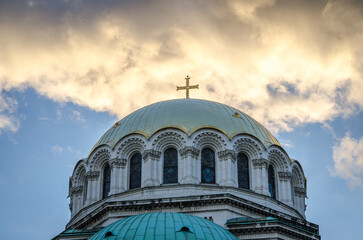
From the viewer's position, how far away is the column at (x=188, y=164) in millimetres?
35344

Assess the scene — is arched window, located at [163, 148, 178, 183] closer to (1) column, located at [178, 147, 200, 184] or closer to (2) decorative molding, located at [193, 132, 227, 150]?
(1) column, located at [178, 147, 200, 184]

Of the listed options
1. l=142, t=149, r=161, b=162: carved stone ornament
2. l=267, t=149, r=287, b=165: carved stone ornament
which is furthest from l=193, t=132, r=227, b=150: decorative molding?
l=267, t=149, r=287, b=165: carved stone ornament

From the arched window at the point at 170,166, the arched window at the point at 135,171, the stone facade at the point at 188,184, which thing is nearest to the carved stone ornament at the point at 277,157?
the stone facade at the point at 188,184

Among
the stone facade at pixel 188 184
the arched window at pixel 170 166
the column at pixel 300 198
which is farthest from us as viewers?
the column at pixel 300 198

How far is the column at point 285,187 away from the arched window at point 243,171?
2.24m

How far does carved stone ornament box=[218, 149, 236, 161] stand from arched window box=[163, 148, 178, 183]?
7.73 ft

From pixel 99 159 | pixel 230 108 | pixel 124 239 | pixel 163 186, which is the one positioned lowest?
pixel 124 239

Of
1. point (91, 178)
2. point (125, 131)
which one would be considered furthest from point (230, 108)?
point (91, 178)

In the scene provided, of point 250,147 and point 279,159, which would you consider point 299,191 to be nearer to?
point 279,159

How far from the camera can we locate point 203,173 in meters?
36.2

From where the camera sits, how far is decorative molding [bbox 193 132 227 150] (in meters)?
36.7

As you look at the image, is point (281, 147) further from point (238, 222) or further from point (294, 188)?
point (238, 222)

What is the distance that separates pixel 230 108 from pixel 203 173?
592 cm

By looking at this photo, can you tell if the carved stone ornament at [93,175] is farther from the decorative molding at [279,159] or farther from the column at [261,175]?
the decorative molding at [279,159]
